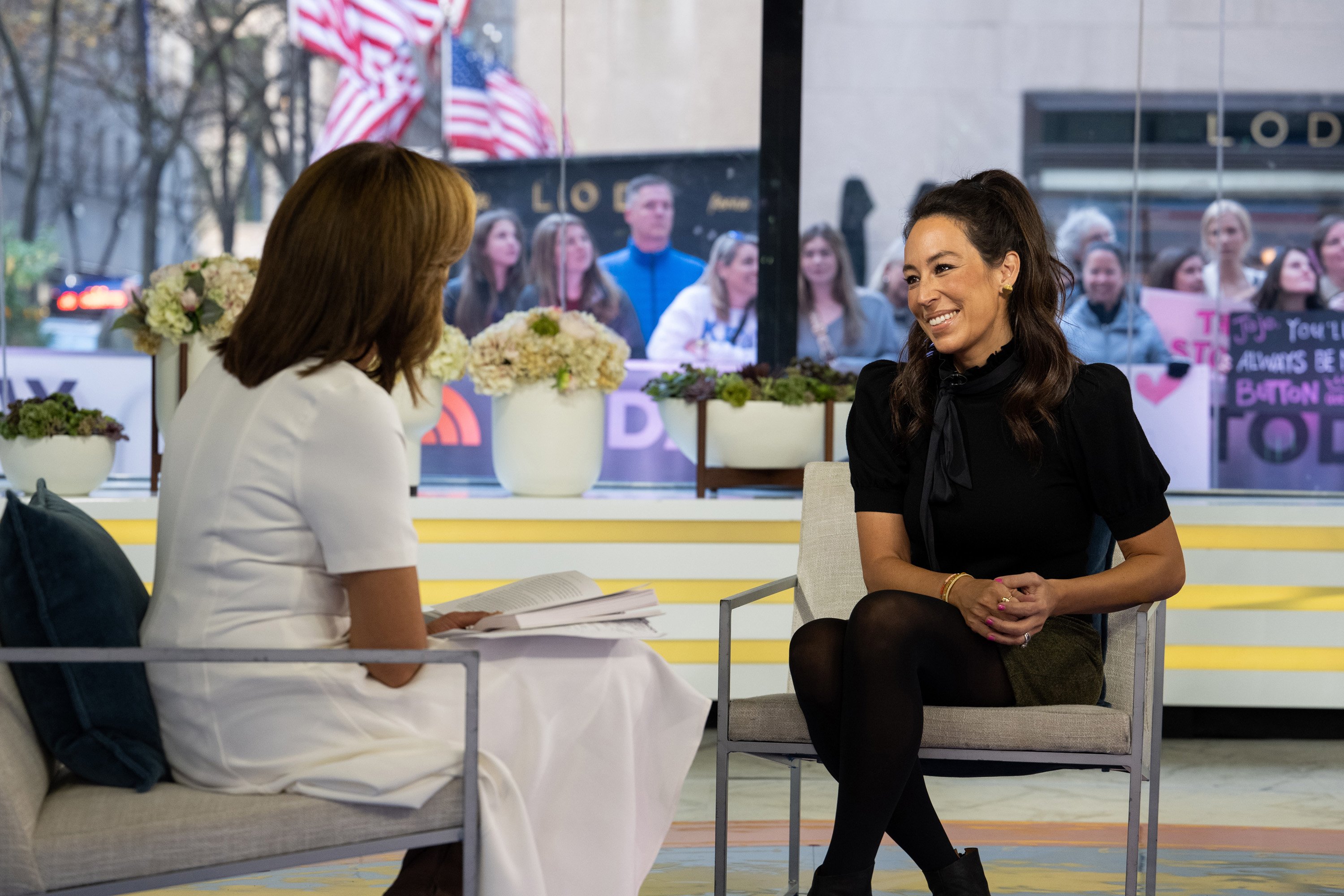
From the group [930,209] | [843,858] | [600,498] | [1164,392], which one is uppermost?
[930,209]

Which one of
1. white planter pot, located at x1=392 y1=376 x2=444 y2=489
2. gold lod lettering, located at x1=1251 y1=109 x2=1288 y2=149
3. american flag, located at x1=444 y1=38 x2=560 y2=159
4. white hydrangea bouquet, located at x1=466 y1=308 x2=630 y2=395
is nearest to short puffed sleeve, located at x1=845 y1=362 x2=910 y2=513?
white hydrangea bouquet, located at x1=466 y1=308 x2=630 y2=395

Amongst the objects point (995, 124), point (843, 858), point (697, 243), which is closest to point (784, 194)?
point (697, 243)

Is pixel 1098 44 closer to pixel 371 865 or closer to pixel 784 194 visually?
pixel 784 194

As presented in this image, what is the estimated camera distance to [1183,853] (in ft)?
9.40

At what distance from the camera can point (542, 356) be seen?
3.59 metres

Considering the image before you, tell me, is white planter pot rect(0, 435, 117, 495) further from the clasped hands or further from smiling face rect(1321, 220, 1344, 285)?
smiling face rect(1321, 220, 1344, 285)

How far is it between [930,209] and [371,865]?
1.78 meters

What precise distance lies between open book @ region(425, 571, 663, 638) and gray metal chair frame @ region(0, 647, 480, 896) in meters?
0.16

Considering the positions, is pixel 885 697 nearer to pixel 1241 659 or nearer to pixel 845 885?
pixel 845 885

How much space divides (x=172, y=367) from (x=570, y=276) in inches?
66.0

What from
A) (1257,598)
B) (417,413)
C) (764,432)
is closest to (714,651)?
(764,432)

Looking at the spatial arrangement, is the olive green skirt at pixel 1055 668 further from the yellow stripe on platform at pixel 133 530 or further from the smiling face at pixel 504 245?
the smiling face at pixel 504 245

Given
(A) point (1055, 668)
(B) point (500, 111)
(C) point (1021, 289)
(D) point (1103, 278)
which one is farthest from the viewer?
(D) point (1103, 278)

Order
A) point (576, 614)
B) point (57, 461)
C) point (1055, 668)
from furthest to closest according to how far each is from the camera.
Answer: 1. point (57, 461)
2. point (1055, 668)
3. point (576, 614)
